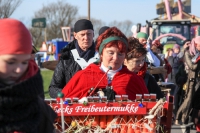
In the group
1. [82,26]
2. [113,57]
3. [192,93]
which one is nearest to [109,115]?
[113,57]

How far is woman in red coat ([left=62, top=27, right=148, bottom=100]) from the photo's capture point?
465 centimetres

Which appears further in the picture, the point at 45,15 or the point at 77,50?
the point at 45,15

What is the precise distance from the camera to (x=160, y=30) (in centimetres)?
2186

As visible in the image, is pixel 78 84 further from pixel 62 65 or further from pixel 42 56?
pixel 42 56

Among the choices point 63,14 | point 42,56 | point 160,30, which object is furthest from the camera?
point 63,14

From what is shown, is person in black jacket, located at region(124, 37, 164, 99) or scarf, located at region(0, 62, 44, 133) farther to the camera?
person in black jacket, located at region(124, 37, 164, 99)

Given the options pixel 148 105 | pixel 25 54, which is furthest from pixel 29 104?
pixel 148 105

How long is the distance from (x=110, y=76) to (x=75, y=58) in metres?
1.25

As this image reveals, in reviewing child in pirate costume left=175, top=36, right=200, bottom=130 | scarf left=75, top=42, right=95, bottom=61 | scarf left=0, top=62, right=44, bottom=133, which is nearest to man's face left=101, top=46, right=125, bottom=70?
scarf left=75, top=42, right=95, bottom=61

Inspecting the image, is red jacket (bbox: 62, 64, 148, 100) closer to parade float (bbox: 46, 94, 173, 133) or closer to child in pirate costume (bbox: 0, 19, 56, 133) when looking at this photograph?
parade float (bbox: 46, 94, 173, 133)

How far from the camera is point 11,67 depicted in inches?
102

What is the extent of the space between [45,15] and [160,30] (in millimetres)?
→ 46331

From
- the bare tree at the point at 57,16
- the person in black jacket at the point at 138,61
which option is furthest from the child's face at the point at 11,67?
the bare tree at the point at 57,16

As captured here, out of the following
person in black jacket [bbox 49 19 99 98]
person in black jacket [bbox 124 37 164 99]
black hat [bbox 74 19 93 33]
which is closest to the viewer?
person in black jacket [bbox 124 37 164 99]
